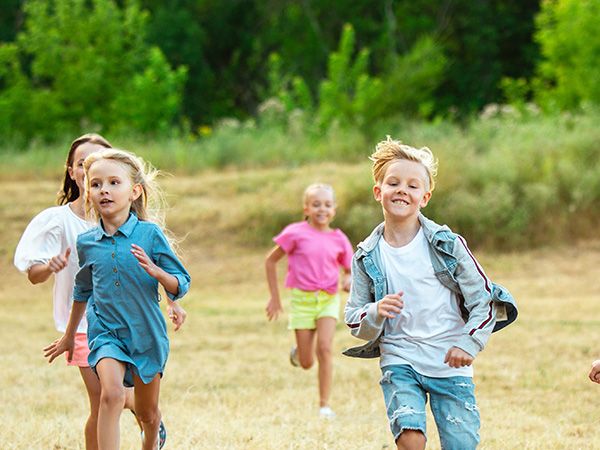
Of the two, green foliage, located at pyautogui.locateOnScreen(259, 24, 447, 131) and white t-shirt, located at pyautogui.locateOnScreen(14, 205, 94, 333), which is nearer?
white t-shirt, located at pyautogui.locateOnScreen(14, 205, 94, 333)

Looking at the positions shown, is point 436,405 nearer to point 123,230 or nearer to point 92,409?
point 123,230

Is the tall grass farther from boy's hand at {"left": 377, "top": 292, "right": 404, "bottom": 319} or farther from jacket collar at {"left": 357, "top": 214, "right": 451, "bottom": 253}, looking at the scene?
boy's hand at {"left": 377, "top": 292, "right": 404, "bottom": 319}

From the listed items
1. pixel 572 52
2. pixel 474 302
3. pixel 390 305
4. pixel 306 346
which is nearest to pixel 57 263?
pixel 390 305

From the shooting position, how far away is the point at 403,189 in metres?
3.92

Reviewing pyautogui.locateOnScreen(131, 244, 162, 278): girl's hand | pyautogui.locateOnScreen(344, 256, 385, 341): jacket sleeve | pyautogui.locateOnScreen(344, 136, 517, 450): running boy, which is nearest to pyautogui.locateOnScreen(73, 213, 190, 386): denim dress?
pyautogui.locateOnScreen(131, 244, 162, 278): girl's hand

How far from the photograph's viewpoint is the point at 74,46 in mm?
27984

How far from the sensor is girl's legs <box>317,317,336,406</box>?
21.7 ft

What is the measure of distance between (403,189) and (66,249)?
1851mm

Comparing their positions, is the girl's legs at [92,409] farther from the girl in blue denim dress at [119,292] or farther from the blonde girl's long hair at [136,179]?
the blonde girl's long hair at [136,179]

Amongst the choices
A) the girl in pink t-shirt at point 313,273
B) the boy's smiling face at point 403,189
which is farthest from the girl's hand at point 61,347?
the girl in pink t-shirt at point 313,273

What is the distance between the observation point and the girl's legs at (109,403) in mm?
3826

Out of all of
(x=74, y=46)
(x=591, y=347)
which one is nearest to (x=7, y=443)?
(x=591, y=347)

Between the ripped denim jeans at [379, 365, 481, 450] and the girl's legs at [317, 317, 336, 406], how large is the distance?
2829mm

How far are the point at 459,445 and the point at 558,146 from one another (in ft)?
53.8
